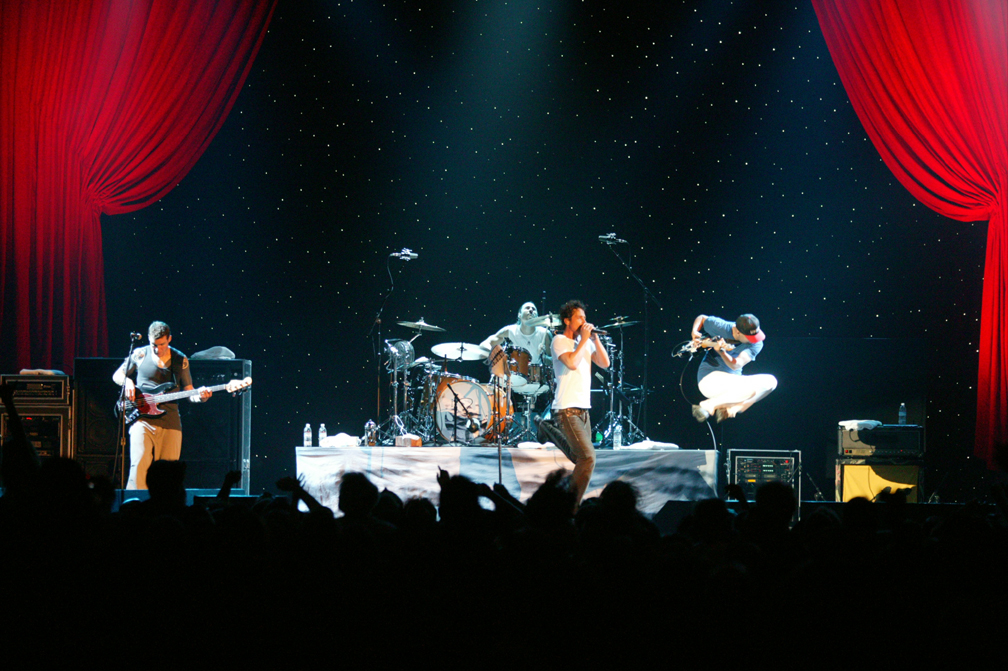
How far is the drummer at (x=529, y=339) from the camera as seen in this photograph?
350 inches

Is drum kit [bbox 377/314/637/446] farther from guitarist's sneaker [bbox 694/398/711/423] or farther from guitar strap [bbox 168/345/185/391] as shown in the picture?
guitar strap [bbox 168/345/185/391]

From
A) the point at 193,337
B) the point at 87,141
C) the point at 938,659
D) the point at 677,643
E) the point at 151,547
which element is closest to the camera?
the point at 938,659

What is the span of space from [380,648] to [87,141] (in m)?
8.25

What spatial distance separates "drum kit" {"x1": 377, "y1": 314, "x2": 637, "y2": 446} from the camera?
8703 millimetres

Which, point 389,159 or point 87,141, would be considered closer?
point 87,141

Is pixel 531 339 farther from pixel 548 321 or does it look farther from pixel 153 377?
pixel 153 377

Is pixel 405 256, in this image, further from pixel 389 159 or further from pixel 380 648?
pixel 380 648

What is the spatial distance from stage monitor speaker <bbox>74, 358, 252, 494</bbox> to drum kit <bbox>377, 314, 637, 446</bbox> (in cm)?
140

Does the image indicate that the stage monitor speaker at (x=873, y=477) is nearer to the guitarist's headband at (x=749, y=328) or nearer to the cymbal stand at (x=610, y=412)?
the guitarist's headband at (x=749, y=328)

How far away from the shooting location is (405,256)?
9.48m

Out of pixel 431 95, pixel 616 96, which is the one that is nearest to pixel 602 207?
pixel 616 96

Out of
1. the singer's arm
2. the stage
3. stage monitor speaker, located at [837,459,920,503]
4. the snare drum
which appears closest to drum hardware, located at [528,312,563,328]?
the snare drum

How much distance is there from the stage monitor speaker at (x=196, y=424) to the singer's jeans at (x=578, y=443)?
340cm

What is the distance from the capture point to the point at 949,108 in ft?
28.3
